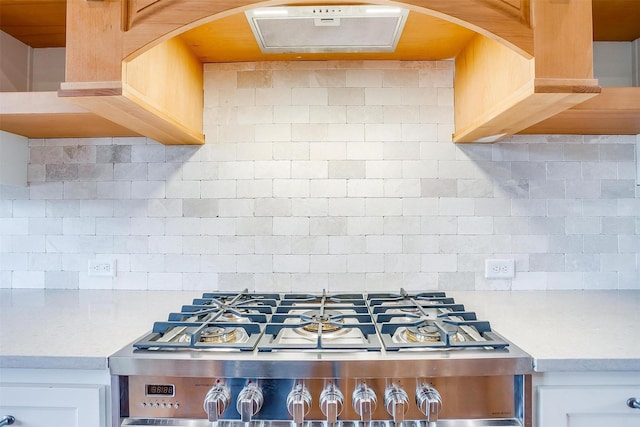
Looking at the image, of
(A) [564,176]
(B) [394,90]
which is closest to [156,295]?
(B) [394,90]

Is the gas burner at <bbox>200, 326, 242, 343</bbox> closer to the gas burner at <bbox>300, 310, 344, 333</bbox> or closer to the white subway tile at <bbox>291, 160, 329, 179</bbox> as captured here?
the gas burner at <bbox>300, 310, 344, 333</bbox>

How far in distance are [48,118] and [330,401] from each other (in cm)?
127

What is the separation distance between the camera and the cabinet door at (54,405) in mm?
931

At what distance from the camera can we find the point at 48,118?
1311mm

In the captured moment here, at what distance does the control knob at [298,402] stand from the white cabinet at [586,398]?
0.55 meters

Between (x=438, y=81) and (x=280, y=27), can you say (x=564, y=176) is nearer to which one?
(x=438, y=81)

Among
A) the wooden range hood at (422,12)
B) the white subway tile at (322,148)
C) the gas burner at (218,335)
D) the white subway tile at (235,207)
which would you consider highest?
the wooden range hood at (422,12)

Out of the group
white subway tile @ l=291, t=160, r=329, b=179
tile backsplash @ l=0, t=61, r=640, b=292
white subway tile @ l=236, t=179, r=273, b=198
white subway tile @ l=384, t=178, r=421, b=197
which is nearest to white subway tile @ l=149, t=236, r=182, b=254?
tile backsplash @ l=0, t=61, r=640, b=292

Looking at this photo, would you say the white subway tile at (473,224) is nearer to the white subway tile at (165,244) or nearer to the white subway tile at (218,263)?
the white subway tile at (218,263)

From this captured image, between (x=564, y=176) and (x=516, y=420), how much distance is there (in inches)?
43.4

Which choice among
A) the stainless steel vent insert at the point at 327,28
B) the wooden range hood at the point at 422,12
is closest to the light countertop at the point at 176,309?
the wooden range hood at the point at 422,12

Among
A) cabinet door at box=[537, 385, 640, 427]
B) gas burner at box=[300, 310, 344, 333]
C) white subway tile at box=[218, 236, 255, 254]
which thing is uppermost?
white subway tile at box=[218, 236, 255, 254]

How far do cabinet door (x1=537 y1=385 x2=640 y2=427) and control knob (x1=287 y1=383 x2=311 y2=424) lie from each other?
552mm

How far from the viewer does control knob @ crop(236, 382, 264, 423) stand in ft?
2.83
